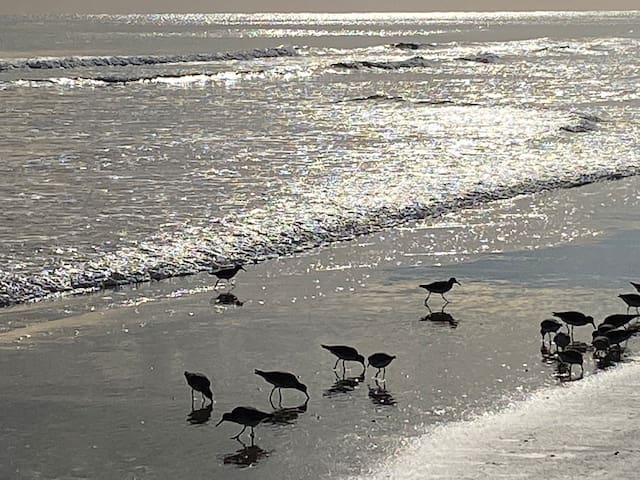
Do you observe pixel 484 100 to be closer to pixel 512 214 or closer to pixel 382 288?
pixel 512 214

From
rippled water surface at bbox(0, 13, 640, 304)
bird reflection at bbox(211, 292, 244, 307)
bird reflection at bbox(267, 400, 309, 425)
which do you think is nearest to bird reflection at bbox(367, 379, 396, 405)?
bird reflection at bbox(267, 400, 309, 425)

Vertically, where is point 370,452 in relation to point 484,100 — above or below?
above

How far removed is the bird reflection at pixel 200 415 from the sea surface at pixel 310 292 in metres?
0.02

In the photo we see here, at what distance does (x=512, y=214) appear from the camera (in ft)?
47.8

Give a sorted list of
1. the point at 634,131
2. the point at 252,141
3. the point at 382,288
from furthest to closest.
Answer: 1. the point at 634,131
2. the point at 252,141
3. the point at 382,288

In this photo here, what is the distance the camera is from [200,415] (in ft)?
22.4

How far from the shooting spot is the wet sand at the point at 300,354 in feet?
20.5

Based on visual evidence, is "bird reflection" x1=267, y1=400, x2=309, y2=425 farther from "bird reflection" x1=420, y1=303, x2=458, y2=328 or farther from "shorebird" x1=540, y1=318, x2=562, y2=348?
"bird reflection" x1=420, y1=303, x2=458, y2=328

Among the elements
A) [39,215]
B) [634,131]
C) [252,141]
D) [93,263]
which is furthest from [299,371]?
[634,131]

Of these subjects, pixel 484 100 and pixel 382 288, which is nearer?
pixel 382 288

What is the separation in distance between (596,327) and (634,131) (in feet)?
58.8

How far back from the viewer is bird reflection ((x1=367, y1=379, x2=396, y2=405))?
707 centimetres

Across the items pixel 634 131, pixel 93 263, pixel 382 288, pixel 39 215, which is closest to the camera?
pixel 382 288

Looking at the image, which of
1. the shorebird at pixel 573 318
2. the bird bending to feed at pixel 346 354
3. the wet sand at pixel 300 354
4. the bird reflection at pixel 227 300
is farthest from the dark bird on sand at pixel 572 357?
the bird reflection at pixel 227 300
